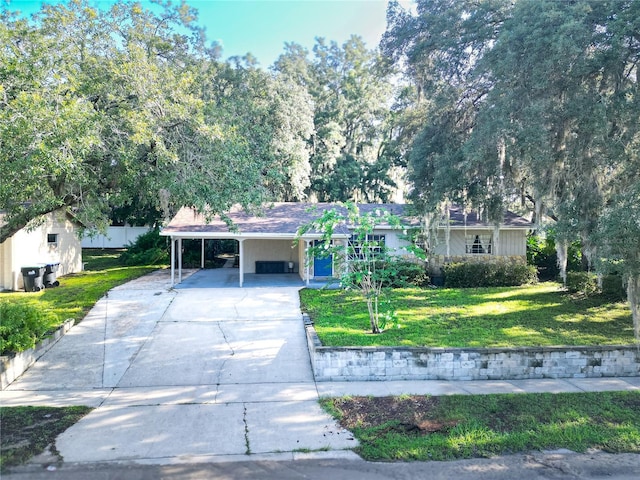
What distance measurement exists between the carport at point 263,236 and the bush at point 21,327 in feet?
18.6

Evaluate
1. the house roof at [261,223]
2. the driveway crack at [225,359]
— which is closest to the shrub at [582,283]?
the house roof at [261,223]

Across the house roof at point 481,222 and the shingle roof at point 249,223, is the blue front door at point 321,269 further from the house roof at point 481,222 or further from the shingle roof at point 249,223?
the house roof at point 481,222

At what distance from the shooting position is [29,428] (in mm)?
5398

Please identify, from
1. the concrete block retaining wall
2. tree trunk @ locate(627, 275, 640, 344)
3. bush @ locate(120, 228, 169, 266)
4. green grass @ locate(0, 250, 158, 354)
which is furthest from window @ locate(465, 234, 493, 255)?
bush @ locate(120, 228, 169, 266)

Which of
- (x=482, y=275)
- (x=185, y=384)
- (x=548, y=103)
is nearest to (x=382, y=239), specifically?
(x=482, y=275)

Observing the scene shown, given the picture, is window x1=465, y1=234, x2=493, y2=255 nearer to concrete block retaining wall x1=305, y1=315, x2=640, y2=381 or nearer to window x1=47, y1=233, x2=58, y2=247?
concrete block retaining wall x1=305, y1=315, x2=640, y2=381

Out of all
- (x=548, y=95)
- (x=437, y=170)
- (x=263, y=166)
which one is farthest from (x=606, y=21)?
(x=263, y=166)

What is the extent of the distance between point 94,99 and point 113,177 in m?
1.50

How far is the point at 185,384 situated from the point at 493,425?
4726mm

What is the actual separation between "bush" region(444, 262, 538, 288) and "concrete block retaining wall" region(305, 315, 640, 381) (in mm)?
8373

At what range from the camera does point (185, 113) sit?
308 inches

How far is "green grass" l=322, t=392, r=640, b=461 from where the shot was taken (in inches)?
198

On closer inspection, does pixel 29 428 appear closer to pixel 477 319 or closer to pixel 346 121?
pixel 477 319

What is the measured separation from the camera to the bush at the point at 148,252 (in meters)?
21.7
